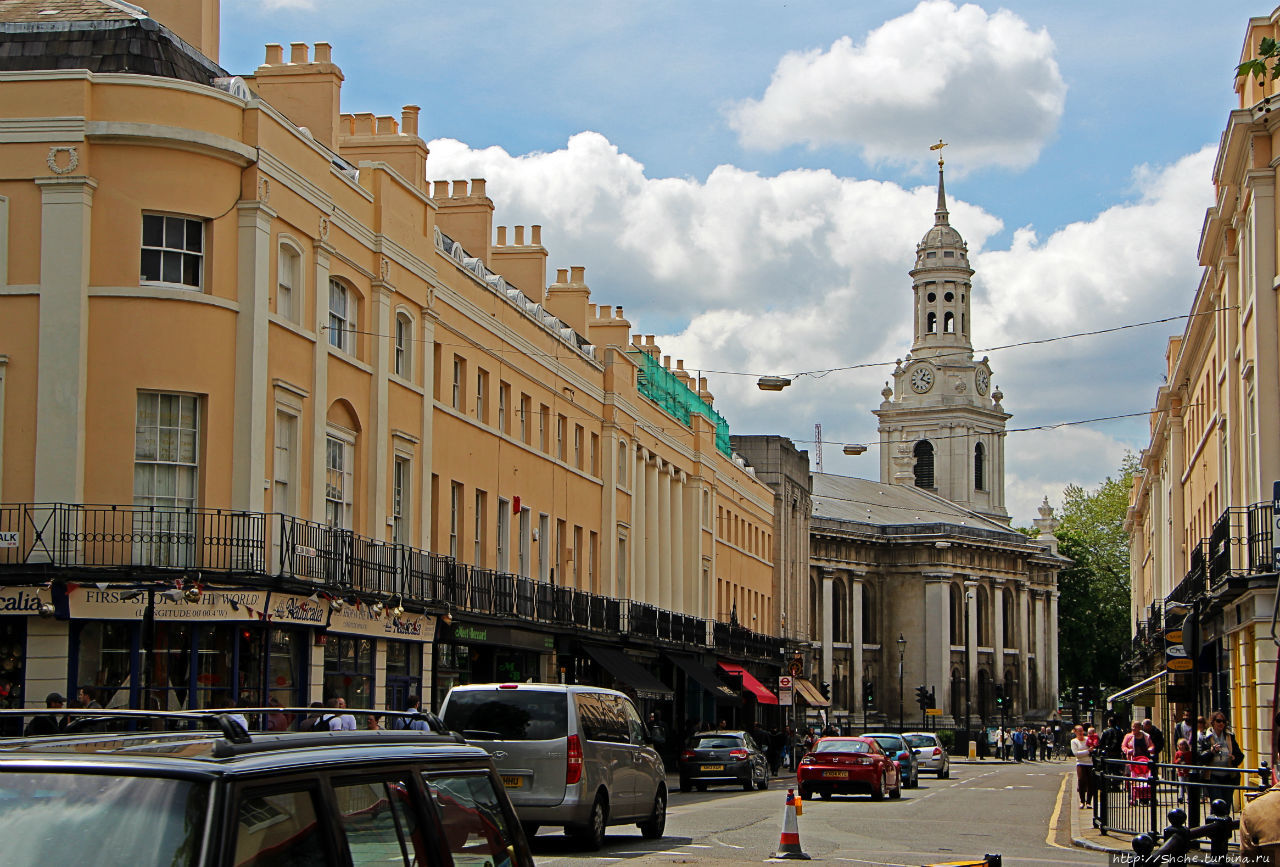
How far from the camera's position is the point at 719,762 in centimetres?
3866

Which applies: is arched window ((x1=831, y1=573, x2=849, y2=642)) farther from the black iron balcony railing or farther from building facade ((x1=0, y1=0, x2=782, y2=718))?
the black iron balcony railing

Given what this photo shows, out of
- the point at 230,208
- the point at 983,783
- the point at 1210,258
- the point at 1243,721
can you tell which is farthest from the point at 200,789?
the point at 983,783

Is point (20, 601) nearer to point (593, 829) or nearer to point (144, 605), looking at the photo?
point (144, 605)

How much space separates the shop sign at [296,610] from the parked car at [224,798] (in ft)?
62.7

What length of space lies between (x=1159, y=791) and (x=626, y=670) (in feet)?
82.0

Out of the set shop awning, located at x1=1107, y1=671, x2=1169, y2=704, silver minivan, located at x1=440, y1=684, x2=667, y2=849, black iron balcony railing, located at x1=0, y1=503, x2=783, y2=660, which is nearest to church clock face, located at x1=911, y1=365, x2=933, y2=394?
shop awning, located at x1=1107, y1=671, x2=1169, y2=704

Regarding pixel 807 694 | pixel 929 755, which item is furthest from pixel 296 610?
pixel 807 694

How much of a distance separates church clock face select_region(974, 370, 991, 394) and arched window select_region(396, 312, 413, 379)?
366ft

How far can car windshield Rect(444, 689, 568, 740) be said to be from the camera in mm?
19438

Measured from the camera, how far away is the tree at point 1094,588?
124 meters

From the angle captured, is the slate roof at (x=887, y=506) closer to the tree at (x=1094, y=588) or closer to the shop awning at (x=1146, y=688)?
the tree at (x=1094, y=588)

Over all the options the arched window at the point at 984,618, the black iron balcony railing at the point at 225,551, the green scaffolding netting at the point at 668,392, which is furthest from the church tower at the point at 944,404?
the black iron balcony railing at the point at 225,551

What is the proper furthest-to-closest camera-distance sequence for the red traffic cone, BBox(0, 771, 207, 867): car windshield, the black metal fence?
the red traffic cone
the black metal fence
BBox(0, 771, 207, 867): car windshield

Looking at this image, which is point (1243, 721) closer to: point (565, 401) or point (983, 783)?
point (565, 401)
